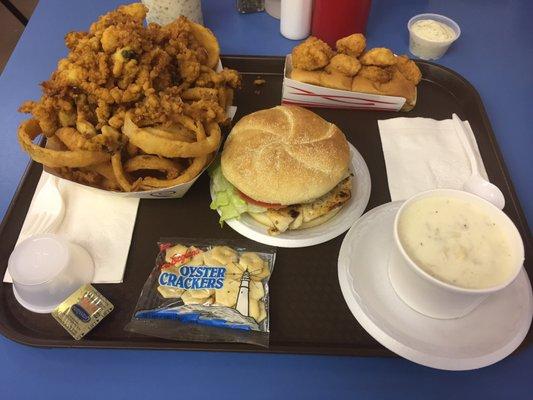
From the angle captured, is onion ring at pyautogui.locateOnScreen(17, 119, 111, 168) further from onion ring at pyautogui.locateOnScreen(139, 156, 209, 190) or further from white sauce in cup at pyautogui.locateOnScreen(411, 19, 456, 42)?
white sauce in cup at pyautogui.locateOnScreen(411, 19, 456, 42)

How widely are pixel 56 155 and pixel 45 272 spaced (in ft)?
1.18

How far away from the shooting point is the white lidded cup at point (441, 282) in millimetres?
1010

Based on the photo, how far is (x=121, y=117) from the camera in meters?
1.36

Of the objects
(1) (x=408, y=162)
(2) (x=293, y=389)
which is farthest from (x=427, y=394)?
(1) (x=408, y=162)

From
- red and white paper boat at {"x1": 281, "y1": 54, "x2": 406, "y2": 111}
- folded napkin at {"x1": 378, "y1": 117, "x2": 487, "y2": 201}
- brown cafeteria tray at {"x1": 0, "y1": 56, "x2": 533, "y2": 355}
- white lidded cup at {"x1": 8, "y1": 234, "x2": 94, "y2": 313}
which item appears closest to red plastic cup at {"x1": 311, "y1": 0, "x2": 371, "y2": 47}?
red and white paper boat at {"x1": 281, "y1": 54, "x2": 406, "y2": 111}

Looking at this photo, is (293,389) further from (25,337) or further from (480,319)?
→ (25,337)

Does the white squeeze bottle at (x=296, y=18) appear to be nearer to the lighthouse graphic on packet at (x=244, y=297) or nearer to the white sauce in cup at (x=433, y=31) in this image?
the white sauce in cup at (x=433, y=31)

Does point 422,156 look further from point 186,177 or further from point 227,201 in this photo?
point 186,177

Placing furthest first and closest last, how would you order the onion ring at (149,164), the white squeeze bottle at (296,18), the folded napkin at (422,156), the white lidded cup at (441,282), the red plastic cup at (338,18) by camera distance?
the white squeeze bottle at (296,18) < the red plastic cup at (338,18) < the folded napkin at (422,156) < the onion ring at (149,164) < the white lidded cup at (441,282)

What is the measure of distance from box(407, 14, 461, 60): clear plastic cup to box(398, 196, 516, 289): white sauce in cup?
3.87 ft

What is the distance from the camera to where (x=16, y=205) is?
1526 millimetres

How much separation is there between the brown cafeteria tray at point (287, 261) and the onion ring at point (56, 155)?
28cm

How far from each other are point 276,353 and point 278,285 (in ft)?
0.73

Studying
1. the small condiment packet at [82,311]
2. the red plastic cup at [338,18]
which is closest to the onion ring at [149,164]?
the small condiment packet at [82,311]
